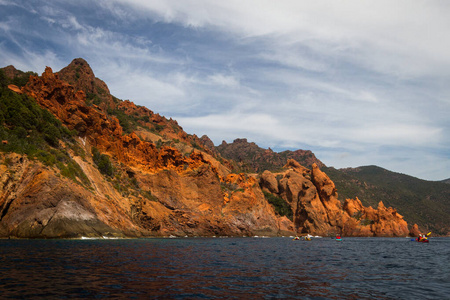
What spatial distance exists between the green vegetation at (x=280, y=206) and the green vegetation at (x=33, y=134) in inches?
3315

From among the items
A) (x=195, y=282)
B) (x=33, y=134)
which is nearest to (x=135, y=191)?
(x=33, y=134)

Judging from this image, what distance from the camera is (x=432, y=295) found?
14328 millimetres

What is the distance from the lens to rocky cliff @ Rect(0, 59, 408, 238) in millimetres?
44000

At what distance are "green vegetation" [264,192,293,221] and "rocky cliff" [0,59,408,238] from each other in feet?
3.78

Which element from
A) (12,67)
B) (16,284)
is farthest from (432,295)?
(12,67)

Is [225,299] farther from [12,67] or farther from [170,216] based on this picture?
[12,67]

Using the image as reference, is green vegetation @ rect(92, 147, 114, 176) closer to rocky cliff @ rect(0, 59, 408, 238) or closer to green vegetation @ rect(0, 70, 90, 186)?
rocky cliff @ rect(0, 59, 408, 238)

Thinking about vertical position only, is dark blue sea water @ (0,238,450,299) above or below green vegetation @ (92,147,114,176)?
below

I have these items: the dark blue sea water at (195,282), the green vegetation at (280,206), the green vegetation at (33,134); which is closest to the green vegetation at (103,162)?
the green vegetation at (33,134)

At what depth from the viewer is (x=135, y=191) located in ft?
237

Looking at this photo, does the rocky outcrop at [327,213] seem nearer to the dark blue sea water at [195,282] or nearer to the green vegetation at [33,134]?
the green vegetation at [33,134]

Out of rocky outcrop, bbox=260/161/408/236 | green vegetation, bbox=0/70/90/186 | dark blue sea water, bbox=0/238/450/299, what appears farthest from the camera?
rocky outcrop, bbox=260/161/408/236

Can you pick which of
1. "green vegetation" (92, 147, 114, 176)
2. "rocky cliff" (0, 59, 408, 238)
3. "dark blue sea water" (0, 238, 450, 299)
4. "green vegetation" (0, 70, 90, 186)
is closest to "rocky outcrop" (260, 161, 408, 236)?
"rocky cliff" (0, 59, 408, 238)

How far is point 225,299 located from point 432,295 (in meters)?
10.3
